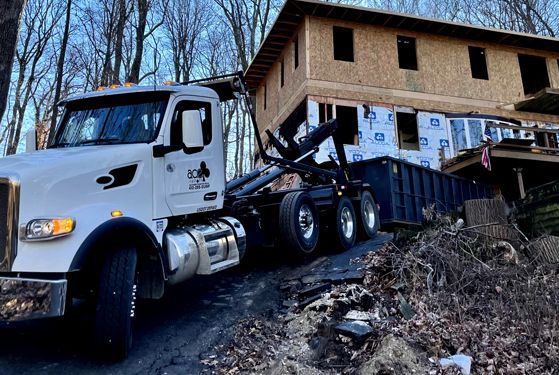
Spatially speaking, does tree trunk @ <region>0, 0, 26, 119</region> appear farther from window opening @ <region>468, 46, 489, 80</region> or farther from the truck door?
window opening @ <region>468, 46, 489, 80</region>

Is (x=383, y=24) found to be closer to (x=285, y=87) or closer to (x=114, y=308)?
(x=285, y=87)

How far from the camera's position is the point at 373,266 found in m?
6.47

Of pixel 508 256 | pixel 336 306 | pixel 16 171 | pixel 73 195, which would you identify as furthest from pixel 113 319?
pixel 508 256

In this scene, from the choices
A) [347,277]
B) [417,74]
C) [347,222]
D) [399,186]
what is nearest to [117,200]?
[347,277]

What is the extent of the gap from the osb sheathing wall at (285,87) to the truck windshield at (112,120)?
11704 mm

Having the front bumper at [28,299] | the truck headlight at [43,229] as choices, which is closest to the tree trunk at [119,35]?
the truck headlight at [43,229]

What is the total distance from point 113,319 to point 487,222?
594cm

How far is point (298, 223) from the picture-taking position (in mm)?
7293

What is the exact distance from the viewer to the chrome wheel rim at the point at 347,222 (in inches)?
352

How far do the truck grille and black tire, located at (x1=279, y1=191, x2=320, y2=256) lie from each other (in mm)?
4140

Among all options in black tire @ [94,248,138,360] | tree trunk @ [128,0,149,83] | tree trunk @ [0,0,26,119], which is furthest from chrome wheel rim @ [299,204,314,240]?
tree trunk @ [128,0,149,83]

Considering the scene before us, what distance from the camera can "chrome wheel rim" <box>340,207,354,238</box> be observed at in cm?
893

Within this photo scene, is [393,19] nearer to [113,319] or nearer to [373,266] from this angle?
[373,266]

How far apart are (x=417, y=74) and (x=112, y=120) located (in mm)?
15421
